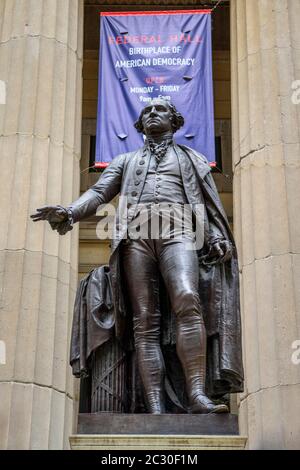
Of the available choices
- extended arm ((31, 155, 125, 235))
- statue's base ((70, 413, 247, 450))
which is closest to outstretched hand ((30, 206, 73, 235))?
extended arm ((31, 155, 125, 235))

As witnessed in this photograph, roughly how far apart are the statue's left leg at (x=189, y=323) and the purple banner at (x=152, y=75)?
793 centimetres

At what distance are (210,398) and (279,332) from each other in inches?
223

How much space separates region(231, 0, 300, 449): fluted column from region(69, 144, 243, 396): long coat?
474cm

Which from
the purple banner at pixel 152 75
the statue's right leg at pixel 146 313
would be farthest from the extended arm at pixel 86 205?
the purple banner at pixel 152 75

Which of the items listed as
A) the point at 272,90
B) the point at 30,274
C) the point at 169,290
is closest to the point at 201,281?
the point at 169,290

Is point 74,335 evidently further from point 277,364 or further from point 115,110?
point 115,110

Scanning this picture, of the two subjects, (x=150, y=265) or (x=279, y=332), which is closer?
(x=150, y=265)

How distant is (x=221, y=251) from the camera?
8.68 metres

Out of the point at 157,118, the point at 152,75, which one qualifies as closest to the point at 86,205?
the point at 157,118

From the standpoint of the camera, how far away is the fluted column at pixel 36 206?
14.0 m

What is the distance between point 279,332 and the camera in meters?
14.1

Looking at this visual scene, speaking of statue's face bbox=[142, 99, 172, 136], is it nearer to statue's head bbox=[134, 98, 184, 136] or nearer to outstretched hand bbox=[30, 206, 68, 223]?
statue's head bbox=[134, 98, 184, 136]

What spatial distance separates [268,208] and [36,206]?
11.4ft

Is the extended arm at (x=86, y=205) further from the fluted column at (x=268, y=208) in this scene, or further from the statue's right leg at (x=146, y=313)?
the fluted column at (x=268, y=208)
